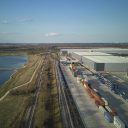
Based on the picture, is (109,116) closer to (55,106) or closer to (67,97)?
(55,106)

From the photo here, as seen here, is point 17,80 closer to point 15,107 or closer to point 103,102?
point 15,107

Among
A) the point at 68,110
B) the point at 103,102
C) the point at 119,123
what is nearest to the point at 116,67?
the point at 103,102

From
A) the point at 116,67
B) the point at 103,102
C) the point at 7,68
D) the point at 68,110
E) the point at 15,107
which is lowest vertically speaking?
the point at 7,68

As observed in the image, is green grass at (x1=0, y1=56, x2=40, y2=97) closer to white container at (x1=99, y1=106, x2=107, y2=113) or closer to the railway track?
the railway track

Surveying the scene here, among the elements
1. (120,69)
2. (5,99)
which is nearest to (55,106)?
(5,99)

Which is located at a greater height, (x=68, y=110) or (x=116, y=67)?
(x=116, y=67)

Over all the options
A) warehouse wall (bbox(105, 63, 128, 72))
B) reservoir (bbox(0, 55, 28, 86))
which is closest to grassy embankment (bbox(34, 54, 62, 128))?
reservoir (bbox(0, 55, 28, 86))

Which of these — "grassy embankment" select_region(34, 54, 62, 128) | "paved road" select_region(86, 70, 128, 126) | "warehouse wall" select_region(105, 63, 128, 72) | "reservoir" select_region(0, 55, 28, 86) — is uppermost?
"warehouse wall" select_region(105, 63, 128, 72)

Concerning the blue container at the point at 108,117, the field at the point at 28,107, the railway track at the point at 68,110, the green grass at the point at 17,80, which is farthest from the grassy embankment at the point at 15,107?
the blue container at the point at 108,117
